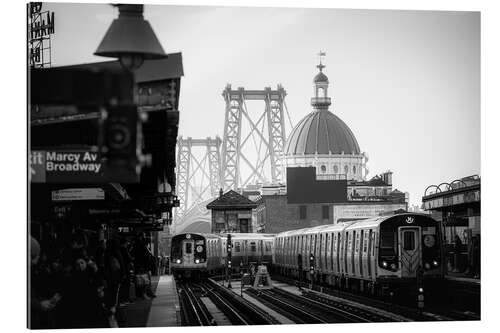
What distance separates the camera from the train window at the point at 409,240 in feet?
94.6

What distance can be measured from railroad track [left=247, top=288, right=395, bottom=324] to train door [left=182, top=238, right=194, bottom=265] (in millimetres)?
13507

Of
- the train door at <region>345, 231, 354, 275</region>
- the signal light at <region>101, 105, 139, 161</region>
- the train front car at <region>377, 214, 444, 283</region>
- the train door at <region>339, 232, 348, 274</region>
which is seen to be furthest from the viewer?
the train door at <region>339, 232, 348, 274</region>

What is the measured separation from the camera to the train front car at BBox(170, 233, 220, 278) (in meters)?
51.5

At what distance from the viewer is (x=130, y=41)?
41.5ft

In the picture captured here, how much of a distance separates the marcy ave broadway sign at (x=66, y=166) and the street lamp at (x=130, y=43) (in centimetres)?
191

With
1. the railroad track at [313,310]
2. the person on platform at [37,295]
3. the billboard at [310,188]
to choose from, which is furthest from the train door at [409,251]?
the billboard at [310,188]

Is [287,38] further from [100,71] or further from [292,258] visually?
[292,258]

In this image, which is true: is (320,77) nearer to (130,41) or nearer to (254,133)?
(130,41)

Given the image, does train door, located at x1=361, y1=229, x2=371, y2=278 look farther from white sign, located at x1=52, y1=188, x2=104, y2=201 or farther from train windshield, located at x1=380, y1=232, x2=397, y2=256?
white sign, located at x1=52, y1=188, x2=104, y2=201

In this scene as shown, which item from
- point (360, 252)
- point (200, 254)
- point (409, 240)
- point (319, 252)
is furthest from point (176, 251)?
point (409, 240)

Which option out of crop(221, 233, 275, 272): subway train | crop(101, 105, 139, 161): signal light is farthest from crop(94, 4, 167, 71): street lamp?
crop(221, 233, 275, 272): subway train

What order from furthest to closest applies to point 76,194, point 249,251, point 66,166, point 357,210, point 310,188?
point 310,188 → point 357,210 → point 249,251 → point 76,194 → point 66,166

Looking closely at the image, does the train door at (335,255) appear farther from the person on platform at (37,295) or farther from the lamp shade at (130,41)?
the lamp shade at (130,41)

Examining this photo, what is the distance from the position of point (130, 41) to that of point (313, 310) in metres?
17.4
